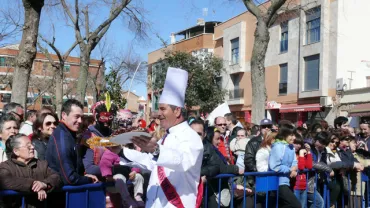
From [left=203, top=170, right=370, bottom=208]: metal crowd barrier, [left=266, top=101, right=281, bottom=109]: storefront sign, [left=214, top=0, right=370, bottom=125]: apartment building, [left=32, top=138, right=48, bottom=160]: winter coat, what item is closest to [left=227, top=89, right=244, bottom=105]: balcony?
[left=214, top=0, right=370, bottom=125]: apartment building

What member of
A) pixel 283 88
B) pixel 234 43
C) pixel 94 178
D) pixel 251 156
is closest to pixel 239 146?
pixel 251 156

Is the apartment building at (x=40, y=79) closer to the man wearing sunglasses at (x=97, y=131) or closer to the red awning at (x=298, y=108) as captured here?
the red awning at (x=298, y=108)

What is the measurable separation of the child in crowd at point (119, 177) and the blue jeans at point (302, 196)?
2.41m

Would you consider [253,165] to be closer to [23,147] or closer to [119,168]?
[119,168]

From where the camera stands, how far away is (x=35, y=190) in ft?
12.1

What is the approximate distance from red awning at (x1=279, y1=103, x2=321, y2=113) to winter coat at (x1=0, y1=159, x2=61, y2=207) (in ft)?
82.0

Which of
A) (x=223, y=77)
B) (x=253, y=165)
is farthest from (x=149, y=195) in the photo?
(x=223, y=77)

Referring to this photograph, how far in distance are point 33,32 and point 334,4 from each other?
21.3 metres

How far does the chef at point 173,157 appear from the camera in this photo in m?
3.48

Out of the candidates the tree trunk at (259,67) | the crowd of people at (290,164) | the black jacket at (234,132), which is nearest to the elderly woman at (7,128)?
the crowd of people at (290,164)

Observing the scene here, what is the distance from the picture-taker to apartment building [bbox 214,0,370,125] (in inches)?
1023

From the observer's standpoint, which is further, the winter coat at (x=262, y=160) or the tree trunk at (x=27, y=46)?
the tree trunk at (x=27, y=46)

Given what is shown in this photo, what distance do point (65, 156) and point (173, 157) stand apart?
1159 millimetres

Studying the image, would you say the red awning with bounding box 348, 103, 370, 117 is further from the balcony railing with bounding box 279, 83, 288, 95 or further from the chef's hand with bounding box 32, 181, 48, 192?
the chef's hand with bounding box 32, 181, 48, 192
